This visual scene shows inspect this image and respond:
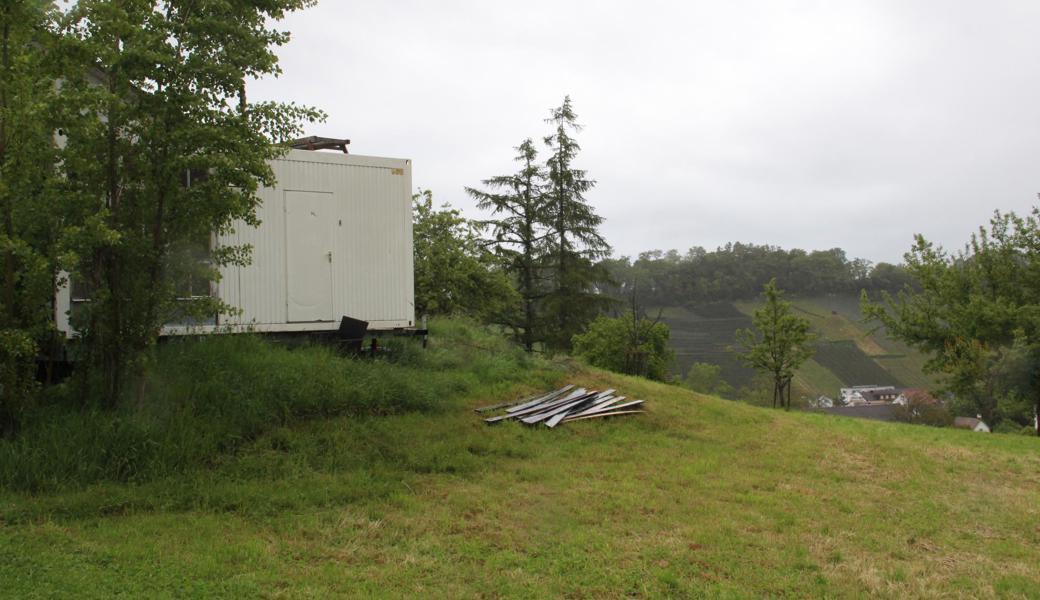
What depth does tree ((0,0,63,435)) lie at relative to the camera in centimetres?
559

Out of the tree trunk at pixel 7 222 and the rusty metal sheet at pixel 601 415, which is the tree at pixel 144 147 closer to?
the tree trunk at pixel 7 222

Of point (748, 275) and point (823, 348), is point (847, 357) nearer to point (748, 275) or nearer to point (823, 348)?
point (823, 348)

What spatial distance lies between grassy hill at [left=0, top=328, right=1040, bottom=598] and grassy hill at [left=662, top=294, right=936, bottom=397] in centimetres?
4601

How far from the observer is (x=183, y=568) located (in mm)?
4105

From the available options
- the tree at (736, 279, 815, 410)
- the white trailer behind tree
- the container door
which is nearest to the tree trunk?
the white trailer behind tree

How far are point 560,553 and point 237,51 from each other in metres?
5.22

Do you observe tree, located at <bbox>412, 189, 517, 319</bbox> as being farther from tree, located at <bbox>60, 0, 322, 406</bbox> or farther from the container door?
tree, located at <bbox>60, 0, 322, 406</bbox>

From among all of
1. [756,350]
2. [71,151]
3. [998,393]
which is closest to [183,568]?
[71,151]

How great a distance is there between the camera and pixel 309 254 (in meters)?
9.13

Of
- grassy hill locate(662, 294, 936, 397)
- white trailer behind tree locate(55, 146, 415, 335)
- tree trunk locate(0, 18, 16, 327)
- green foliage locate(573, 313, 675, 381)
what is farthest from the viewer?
grassy hill locate(662, 294, 936, 397)

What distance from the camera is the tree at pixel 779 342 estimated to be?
2389 cm

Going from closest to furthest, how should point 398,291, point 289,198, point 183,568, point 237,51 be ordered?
point 183,568 < point 237,51 < point 289,198 < point 398,291

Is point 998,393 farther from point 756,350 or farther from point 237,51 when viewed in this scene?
point 237,51

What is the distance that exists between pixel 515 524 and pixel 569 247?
2552 centimetres
